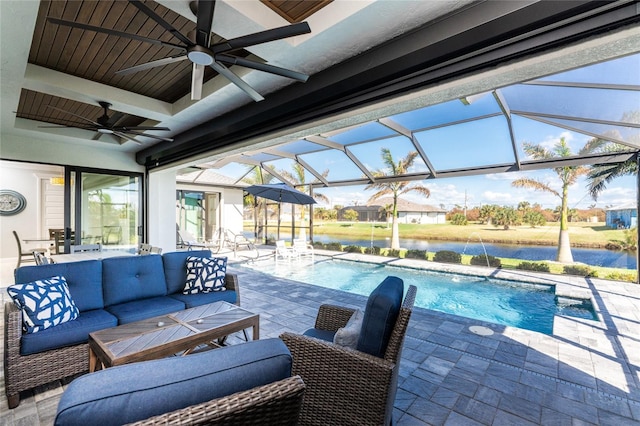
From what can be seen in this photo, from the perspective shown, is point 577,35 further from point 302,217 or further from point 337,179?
point 302,217

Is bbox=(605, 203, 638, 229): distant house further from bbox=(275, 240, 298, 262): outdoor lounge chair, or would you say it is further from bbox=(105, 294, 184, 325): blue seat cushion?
bbox=(105, 294, 184, 325): blue seat cushion

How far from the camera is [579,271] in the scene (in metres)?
7.27

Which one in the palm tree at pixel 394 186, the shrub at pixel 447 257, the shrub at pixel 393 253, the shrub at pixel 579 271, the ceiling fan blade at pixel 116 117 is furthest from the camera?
the shrub at pixel 393 253

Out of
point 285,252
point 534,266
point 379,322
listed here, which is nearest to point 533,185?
point 534,266

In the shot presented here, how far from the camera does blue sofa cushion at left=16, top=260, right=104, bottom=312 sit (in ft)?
9.39

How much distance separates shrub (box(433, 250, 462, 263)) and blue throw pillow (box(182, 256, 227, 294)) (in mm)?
7456

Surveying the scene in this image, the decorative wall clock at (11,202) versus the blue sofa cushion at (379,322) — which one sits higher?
the decorative wall clock at (11,202)

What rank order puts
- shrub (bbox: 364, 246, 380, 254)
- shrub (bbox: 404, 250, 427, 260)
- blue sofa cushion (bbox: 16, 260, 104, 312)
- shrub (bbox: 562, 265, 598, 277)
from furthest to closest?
shrub (bbox: 364, 246, 380, 254) < shrub (bbox: 404, 250, 427, 260) < shrub (bbox: 562, 265, 598, 277) < blue sofa cushion (bbox: 16, 260, 104, 312)

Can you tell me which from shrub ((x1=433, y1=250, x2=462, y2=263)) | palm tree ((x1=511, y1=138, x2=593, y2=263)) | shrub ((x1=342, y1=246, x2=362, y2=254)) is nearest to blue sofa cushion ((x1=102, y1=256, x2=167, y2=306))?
palm tree ((x1=511, y1=138, x2=593, y2=263))

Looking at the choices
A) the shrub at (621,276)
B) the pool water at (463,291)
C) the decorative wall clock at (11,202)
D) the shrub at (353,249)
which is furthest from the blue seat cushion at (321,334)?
the decorative wall clock at (11,202)

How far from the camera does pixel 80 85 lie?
366 cm

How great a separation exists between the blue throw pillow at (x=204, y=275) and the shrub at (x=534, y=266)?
7.87m

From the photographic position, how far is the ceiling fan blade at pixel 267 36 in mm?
1913

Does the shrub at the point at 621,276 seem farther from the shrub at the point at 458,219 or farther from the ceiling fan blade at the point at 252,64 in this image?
the ceiling fan blade at the point at 252,64
